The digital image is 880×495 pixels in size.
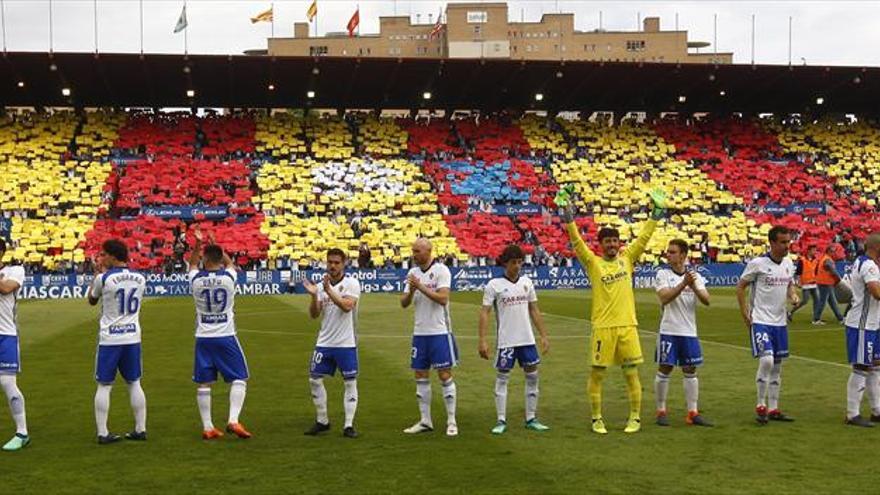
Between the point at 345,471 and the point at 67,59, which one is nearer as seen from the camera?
the point at 345,471

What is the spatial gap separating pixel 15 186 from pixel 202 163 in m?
9.20

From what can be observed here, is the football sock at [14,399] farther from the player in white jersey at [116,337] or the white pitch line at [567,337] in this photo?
the white pitch line at [567,337]

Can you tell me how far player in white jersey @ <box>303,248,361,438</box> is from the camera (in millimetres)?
11750

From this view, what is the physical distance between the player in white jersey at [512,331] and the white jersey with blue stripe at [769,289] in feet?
9.09

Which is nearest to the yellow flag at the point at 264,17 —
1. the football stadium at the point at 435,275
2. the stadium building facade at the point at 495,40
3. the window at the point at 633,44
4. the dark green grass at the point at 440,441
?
the football stadium at the point at 435,275

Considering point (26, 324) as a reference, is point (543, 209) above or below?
above

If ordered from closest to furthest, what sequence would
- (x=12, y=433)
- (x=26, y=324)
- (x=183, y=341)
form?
(x=12, y=433)
(x=183, y=341)
(x=26, y=324)

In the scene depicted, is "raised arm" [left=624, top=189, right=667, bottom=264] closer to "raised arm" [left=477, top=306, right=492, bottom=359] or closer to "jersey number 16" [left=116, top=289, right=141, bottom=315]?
"raised arm" [left=477, top=306, right=492, bottom=359]

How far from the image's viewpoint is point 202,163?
52.9m

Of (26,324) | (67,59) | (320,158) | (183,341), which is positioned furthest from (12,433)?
(320,158)

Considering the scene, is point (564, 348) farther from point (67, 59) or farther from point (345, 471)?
point (67, 59)

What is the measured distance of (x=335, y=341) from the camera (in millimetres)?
11820

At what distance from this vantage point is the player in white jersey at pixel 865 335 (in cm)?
1212

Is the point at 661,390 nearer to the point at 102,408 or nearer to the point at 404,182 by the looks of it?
the point at 102,408
